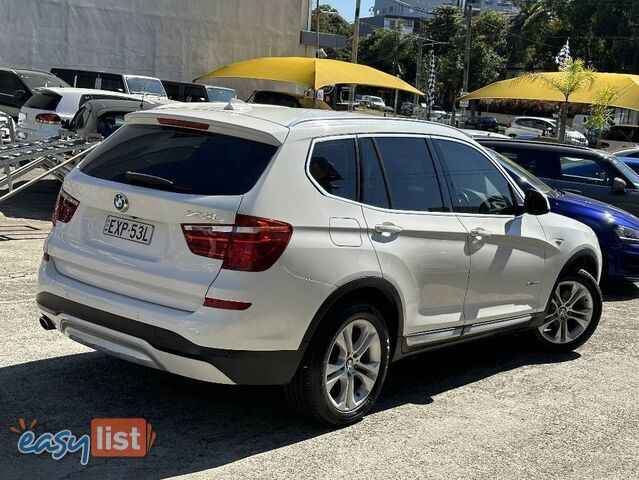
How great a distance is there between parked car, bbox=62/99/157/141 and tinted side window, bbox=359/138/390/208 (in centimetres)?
744

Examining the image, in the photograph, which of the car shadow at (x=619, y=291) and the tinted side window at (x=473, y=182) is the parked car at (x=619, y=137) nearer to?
the car shadow at (x=619, y=291)

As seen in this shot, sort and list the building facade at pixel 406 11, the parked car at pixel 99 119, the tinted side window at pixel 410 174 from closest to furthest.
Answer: the tinted side window at pixel 410 174 < the parked car at pixel 99 119 < the building facade at pixel 406 11

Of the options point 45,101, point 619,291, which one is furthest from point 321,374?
A: point 45,101

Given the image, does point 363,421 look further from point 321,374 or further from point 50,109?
point 50,109

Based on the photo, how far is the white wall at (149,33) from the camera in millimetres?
28000

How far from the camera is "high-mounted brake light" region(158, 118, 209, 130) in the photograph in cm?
457

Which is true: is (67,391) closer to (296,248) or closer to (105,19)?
(296,248)

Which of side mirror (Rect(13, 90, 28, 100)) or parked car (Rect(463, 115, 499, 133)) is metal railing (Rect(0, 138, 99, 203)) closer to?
side mirror (Rect(13, 90, 28, 100))

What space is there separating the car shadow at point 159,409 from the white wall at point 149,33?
81.8 ft

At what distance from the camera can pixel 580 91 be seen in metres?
22.0

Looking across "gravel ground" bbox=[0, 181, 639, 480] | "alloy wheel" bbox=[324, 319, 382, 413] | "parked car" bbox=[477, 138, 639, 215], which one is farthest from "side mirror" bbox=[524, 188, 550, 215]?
"parked car" bbox=[477, 138, 639, 215]

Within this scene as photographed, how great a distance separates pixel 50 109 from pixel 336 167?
428 inches

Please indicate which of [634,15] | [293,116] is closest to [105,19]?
[293,116]

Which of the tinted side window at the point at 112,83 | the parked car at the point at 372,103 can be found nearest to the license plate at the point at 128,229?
the tinted side window at the point at 112,83
